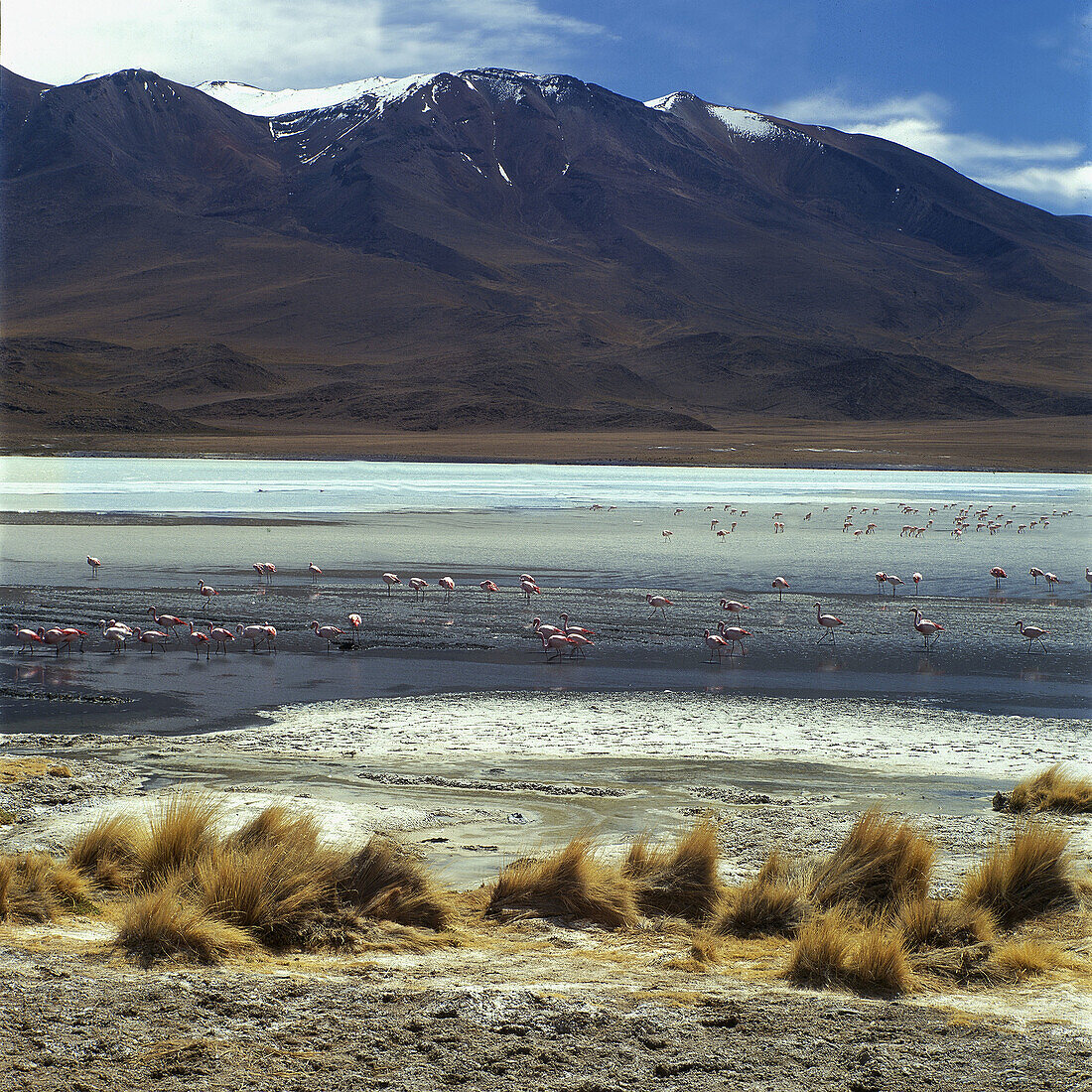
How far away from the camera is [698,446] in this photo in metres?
81.1

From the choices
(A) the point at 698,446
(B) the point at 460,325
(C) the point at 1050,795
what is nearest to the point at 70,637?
(C) the point at 1050,795

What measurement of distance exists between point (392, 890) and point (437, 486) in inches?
1519

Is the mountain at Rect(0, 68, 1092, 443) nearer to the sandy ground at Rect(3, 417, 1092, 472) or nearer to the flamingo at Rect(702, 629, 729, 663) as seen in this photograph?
the sandy ground at Rect(3, 417, 1092, 472)

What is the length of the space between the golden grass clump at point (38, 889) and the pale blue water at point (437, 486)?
84.5 ft

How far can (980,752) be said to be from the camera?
965 cm

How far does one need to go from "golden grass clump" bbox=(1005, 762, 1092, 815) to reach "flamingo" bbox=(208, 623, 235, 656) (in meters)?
8.48

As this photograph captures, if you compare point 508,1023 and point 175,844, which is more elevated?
point 175,844

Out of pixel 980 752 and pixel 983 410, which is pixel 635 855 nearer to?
pixel 980 752

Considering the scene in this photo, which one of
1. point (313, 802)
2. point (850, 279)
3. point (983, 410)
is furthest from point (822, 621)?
point (850, 279)

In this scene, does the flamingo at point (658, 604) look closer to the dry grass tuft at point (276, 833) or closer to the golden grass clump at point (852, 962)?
the dry grass tuft at point (276, 833)

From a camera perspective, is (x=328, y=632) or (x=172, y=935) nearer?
(x=172, y=935)

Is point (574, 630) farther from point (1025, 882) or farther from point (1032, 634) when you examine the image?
point (1025, 882)

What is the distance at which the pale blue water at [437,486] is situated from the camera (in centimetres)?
3519

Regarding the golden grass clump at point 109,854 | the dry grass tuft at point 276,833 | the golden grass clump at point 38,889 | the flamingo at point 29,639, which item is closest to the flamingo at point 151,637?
the flamingo at point 29,639
